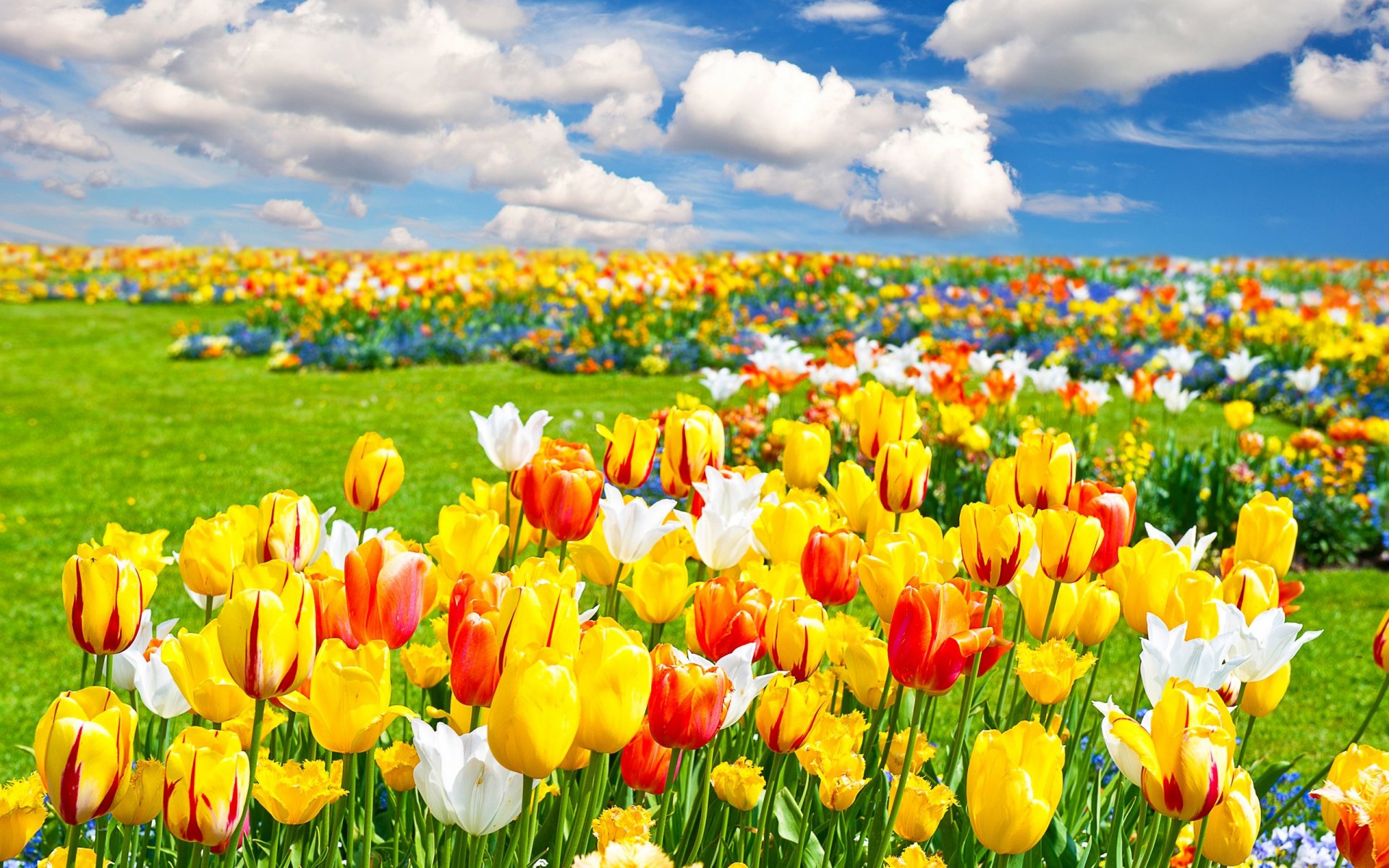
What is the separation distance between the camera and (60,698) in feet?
4.09

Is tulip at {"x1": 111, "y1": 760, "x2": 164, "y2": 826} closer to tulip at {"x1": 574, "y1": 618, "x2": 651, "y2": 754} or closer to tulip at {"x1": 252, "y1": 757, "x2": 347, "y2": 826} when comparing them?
tulip at {"x1": 252, "y1": 757, "x2": 347, "y2": 826}

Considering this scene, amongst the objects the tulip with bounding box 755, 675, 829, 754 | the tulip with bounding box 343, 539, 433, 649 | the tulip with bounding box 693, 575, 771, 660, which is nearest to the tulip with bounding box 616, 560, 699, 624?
the tulip with bounding box 693, 575, 771, 660

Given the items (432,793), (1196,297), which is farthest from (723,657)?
(1196,297)

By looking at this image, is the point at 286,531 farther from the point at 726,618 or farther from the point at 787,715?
the point at 787,715

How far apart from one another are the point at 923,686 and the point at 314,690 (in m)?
0.84

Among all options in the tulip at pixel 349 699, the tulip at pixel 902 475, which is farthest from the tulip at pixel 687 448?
the tulip at pixel 349 699

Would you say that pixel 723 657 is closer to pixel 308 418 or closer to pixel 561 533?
pixel 561 533

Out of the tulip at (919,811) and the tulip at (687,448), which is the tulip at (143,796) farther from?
the tulip at (687,448)

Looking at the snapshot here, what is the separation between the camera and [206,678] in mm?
1407

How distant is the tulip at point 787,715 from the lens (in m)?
1.47

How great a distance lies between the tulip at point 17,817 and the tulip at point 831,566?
3.96 feet

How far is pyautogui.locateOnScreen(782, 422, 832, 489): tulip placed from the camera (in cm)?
238

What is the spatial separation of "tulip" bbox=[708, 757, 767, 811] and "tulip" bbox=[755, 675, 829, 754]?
0.17ft

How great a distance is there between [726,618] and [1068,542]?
64cm
